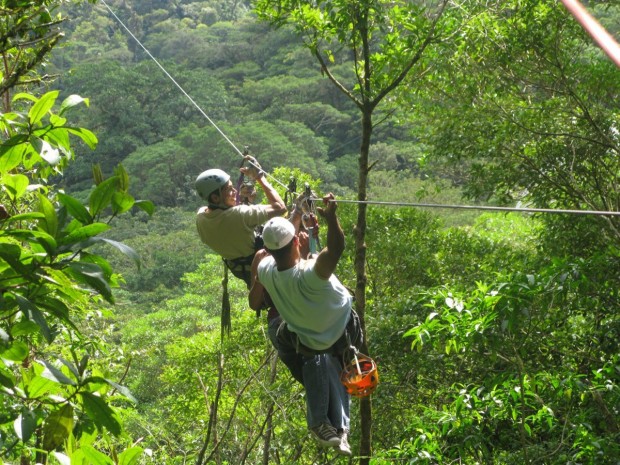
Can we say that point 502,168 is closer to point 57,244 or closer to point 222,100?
point 57,244

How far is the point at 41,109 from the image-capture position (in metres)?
1.46

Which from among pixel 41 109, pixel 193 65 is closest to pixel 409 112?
pixel 41 109

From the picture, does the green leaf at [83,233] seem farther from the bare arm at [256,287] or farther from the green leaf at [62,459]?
the bare arm at [256,287]

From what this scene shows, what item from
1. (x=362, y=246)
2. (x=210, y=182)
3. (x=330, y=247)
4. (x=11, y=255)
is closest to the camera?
(x=11, y=255)

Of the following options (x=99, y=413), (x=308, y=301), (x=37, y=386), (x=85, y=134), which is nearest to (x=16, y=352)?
(x=37, y=386)

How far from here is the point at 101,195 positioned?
4.09ft

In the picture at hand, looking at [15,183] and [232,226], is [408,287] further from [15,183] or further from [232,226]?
[15,183]

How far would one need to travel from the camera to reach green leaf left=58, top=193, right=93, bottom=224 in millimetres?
1231

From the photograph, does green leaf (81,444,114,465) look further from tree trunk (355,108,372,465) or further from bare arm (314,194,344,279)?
tree trunk (355,108,372,465)

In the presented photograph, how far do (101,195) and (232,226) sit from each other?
235 centimetres

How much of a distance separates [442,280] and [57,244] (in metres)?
6.83

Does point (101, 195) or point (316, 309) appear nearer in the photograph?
point (101, 195)

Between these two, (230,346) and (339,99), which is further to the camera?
(339,99)

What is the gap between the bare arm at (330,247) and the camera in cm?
269
